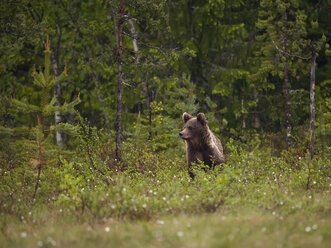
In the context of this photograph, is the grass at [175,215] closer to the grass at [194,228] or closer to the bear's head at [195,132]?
the grass at [194,228]

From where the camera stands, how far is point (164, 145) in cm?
1380

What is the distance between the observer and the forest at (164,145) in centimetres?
504

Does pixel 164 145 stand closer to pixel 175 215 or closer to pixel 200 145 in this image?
pixel 200 145

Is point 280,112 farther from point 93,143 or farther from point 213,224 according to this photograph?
point 213,224

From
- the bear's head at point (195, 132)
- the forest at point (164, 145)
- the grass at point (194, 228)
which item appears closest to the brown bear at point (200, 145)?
the bear's head at point (195, 132)

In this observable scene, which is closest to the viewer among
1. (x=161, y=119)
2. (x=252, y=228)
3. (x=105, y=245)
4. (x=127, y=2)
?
(x=105, y=245)

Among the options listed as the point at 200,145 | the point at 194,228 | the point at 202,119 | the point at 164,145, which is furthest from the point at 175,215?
the point at 164,145

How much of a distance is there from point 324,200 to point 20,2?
1328cm

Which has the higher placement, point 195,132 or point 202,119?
point 202,119

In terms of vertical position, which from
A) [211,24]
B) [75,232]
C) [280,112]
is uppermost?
[211,24]

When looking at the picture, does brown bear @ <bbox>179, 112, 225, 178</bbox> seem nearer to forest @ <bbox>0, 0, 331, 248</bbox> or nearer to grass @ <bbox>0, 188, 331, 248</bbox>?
forest @ <bbox>0, 0, 331, 248</bbox>

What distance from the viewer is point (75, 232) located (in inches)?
193

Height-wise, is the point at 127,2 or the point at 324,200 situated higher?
the point at 127,2

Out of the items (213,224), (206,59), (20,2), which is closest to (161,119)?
(206,59)
